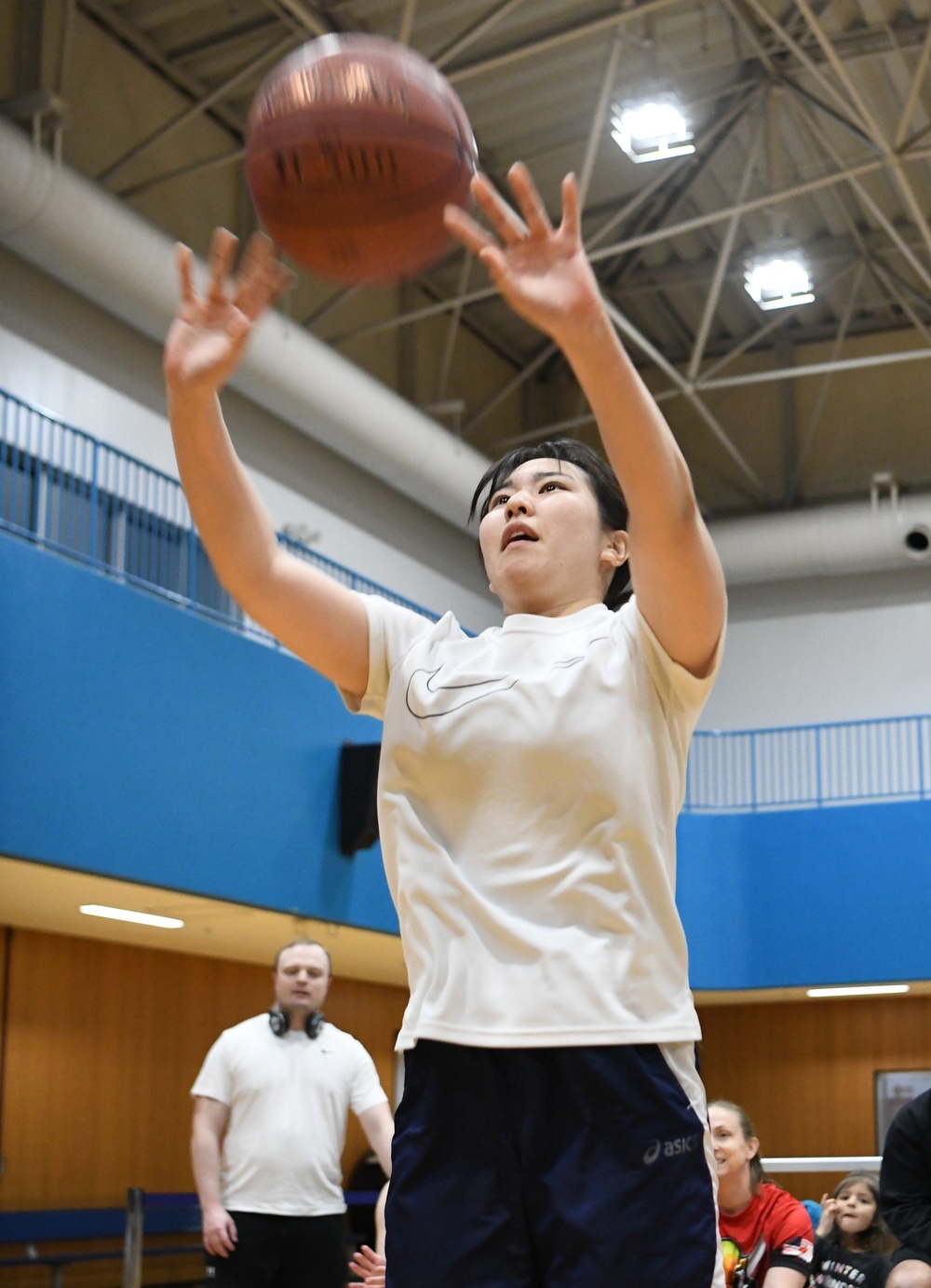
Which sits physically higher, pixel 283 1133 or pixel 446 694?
pixel 446 694

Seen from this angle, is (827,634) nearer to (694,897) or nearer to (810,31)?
(694,897)

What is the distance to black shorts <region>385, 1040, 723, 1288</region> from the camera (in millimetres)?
2102

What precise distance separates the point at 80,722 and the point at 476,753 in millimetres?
9082

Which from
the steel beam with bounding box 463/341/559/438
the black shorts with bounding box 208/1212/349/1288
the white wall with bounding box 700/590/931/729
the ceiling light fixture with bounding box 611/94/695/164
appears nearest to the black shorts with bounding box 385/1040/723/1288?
the black shorts with bounding box 208/1212/349/1288

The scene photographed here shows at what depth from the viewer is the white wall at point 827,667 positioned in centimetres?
2231

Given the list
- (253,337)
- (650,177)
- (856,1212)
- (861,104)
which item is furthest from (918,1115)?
(650,177)

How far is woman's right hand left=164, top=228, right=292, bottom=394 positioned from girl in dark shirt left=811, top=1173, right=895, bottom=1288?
5292 mm

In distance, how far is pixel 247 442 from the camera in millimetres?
18266

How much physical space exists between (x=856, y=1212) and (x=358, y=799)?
7.17m

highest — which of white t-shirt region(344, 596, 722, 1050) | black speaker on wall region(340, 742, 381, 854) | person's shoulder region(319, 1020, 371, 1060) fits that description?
black speaker on wall region(340, 742, 381, 854)

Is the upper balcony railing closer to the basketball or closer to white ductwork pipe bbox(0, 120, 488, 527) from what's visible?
white ductwork pipe bbox(0, 120, 488, 527)

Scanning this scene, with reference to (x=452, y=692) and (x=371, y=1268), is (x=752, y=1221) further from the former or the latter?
(x=452, y=692)

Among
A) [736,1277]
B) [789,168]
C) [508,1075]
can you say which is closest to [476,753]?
[508,1075]

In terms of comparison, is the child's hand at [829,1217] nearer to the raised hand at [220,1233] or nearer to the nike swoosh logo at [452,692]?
the raised hand at [220,1233]
